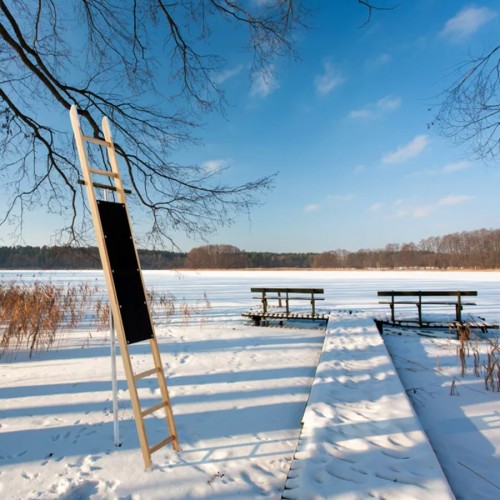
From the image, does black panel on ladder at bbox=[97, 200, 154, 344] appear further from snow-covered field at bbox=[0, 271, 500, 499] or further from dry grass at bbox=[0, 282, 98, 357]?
dry grass at bbox=[0, 282, 98, 357]

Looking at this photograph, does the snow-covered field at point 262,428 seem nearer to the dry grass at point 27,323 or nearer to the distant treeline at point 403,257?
the dry grass at point 27,323

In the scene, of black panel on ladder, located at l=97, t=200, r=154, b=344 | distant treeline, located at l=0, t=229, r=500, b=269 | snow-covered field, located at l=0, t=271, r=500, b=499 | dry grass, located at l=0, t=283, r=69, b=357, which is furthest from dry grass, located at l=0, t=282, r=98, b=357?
distant treeline, located at l=0, t=229, r=500, b=269

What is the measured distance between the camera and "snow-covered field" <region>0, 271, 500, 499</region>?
79.2 inches

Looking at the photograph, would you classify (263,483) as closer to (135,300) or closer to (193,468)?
(193,468)

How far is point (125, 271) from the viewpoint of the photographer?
244 centimetres

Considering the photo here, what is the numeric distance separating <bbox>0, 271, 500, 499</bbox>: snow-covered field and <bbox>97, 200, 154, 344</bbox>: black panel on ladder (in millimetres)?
903

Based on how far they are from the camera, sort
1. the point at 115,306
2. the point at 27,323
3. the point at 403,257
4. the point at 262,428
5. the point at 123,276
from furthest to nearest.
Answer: the point at 403,257, the point at 27,323, the point at 262,428, the point at 123,276, the point at 115,306

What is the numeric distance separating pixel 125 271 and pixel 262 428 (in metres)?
1.68

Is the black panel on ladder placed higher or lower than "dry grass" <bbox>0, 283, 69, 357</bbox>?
higher

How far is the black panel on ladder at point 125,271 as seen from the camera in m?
2.32

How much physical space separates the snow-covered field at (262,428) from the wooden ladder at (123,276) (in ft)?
1.20

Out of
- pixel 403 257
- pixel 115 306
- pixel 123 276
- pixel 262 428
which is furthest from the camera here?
pixel 403 257

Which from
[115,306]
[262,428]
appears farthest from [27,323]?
[262,428]

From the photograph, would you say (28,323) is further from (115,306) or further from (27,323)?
(115,306)
